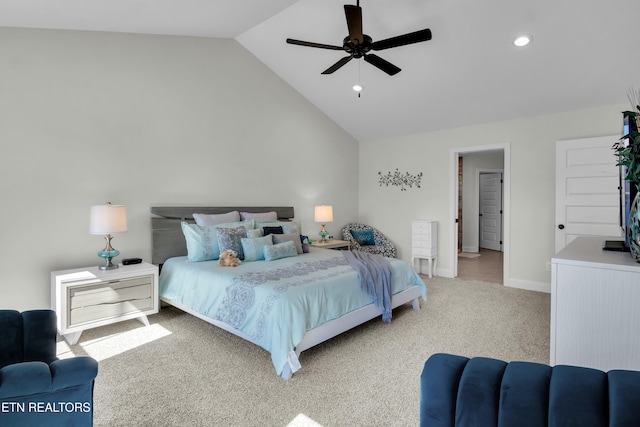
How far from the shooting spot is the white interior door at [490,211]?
8531mm

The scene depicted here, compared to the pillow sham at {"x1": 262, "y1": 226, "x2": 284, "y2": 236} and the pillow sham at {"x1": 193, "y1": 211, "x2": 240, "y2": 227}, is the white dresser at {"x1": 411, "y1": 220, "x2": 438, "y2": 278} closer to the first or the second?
the pillow sham at {"x1": 262, "y1": 226, "x2": 284, "y2": 236}

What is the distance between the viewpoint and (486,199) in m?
8.80

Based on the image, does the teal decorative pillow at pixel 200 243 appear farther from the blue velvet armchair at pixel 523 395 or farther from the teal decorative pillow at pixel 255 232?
the blue velvet armchair at pixel 523 395

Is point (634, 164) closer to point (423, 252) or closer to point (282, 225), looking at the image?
point (282, 225)

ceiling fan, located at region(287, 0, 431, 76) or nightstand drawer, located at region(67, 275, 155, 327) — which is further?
nightstand drawer, located at region(67, 275, 155, 327)

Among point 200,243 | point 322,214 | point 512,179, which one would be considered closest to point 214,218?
point 200,243

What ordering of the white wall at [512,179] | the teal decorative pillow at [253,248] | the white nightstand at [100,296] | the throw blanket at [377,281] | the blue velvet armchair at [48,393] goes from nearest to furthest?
1. the blue velvet armchair at [48,393]
2. the white nightstand at [100,296]
3. the throw blanket at [377,281]
4. the teal decorative pillow at [253,248]
5. the white wall at [512,179]

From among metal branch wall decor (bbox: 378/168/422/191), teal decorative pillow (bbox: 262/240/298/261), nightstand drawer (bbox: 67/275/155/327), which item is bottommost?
nightstand drawer (bbox: 67/275/155/327)

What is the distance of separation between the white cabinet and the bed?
1.56 meters

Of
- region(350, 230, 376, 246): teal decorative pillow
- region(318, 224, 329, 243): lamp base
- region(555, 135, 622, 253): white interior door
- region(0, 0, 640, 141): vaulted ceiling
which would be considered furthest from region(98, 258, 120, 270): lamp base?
region(555, 135, 622, 253): white interior door

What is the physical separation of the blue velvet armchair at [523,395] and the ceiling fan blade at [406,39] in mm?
2416

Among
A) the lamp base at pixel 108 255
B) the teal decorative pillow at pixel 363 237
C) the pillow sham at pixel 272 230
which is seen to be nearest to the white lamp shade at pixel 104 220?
the lamp base at pixel 108 255

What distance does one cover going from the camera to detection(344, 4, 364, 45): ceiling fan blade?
2.50 m

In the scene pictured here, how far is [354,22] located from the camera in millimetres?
2609
